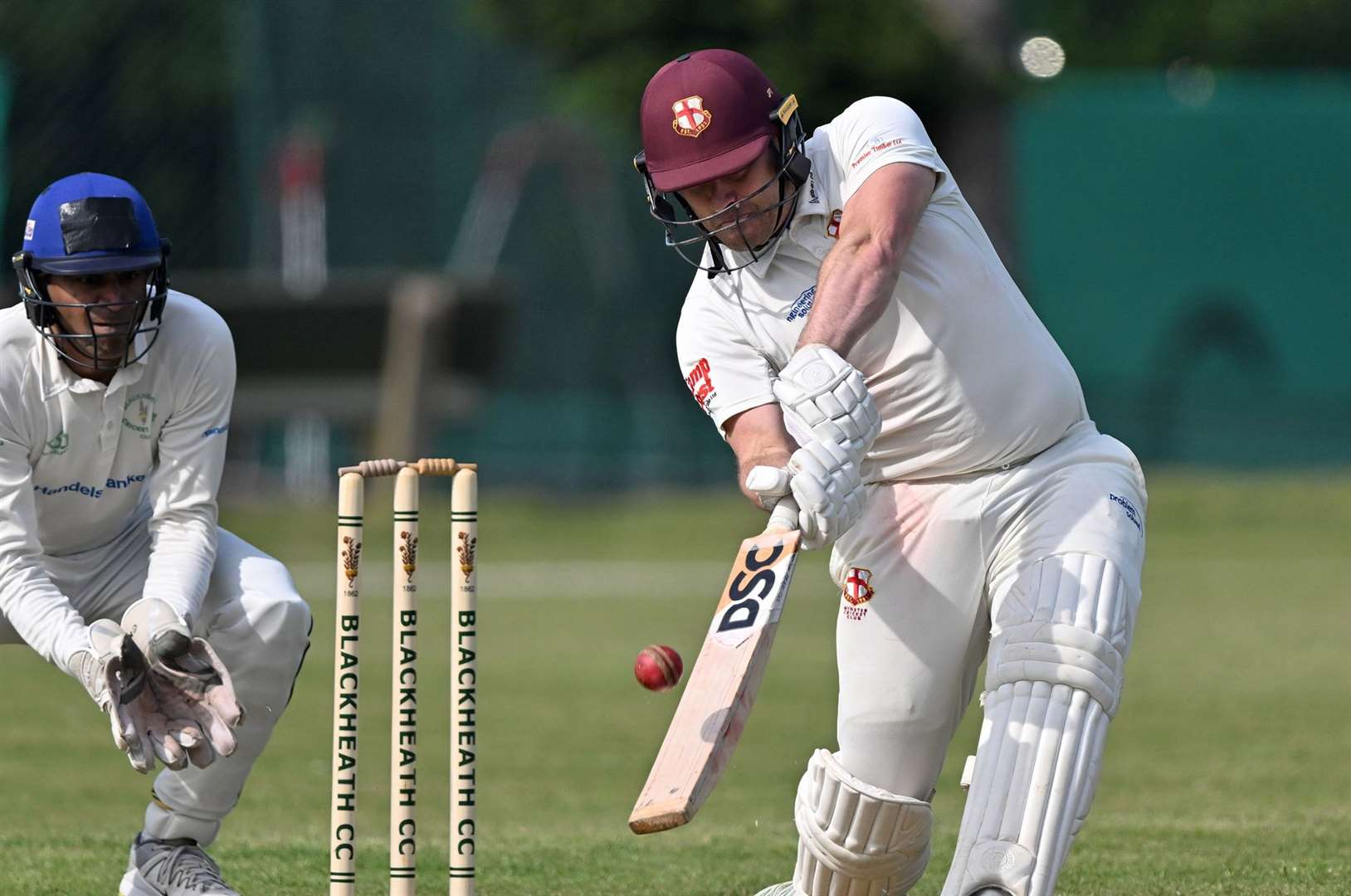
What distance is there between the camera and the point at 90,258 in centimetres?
400

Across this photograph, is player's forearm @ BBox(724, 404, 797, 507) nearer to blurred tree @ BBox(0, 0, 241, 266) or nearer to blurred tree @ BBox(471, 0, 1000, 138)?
blurred tree @ BBox(471, 0, 1000, 138)

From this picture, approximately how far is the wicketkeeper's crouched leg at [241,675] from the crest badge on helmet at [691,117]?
1293 mm

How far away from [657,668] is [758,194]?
940 millimetres

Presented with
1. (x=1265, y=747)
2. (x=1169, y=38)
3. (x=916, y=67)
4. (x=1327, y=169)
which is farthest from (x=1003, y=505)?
(x=1169, y=38)

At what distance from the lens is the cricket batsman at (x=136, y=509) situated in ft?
12.9

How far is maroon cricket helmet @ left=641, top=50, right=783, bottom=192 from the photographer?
368 centimetres

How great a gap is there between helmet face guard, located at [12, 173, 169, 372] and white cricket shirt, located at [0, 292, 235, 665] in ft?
0.25

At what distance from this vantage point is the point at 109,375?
4.21m

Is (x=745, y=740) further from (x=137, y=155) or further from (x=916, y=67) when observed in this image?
(x=137, y=155)

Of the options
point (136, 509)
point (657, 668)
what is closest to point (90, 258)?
point (136, 509)

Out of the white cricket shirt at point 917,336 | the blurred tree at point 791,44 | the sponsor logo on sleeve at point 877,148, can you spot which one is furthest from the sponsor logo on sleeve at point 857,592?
the blurred tree at point 791,44

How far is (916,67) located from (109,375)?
11367 mm

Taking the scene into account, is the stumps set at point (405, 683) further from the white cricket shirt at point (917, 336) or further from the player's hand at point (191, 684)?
the white cricket shirt at point (917, 336)

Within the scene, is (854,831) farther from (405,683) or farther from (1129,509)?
(405,683)
